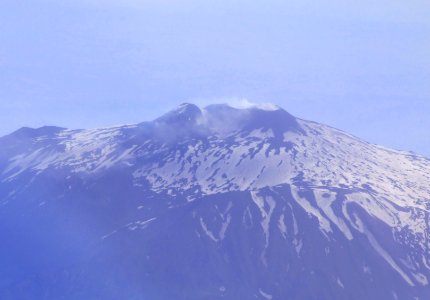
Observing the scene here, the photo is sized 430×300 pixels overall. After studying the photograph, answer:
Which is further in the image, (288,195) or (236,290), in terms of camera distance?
(288,195)

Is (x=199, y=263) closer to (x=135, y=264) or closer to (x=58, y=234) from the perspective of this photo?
(x=135, y=264)

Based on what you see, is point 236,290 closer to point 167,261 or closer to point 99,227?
point 167,261

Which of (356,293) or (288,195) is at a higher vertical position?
(288,195)

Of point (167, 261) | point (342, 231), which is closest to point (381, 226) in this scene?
point (342, 231)

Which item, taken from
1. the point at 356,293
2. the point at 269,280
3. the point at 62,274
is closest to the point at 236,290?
the point at 269,280

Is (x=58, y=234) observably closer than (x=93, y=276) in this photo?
No

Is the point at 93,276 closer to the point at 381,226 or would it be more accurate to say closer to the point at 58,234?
the point at 58,234

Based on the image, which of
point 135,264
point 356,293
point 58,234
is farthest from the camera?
point 58,234

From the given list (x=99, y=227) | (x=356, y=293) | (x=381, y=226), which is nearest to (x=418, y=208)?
(x=381, y=226)

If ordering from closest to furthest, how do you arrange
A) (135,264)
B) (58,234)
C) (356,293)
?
(356,293), (135,264), (58,234)
